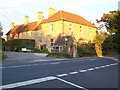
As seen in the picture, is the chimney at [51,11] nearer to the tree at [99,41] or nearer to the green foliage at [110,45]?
the tree at [99,41]

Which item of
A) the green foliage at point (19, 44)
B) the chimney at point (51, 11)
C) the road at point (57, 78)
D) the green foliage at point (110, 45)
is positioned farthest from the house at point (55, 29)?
the road at point (57, 78)

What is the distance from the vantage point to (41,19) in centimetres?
6228

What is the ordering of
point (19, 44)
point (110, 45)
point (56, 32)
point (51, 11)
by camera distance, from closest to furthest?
point (56, 32) < point (110, 45) < point (19, 44) < point (51, 11)

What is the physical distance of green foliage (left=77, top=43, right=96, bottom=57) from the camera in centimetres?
4449

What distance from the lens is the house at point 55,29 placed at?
171 feet

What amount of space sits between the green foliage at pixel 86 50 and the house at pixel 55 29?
3047 millimetres

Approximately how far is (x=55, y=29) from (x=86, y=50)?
27.8 feet

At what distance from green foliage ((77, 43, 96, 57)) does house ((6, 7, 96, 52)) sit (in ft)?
10.00

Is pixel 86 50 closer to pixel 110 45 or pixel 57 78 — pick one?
pixel 110 45

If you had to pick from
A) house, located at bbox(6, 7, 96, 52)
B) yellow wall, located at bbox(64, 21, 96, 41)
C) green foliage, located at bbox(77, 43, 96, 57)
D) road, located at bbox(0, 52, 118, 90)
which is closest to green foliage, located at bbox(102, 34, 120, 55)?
green foliage, located at bbox(77, 43, 96, 57)

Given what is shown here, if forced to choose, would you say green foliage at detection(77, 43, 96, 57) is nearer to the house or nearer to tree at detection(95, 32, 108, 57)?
tree at detection(95, 32, 108, 57)

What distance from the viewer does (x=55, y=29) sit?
52.9 m

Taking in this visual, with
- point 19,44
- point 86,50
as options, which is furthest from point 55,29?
point 19,44

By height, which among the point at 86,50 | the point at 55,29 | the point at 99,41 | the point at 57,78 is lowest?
the point at 57,78
